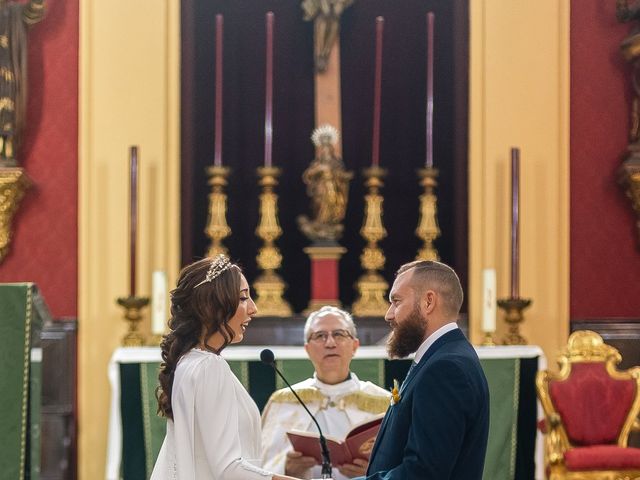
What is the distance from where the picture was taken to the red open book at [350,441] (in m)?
4.08

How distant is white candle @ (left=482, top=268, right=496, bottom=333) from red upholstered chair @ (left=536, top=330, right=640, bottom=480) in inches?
15.3

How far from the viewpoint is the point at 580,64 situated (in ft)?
22.4

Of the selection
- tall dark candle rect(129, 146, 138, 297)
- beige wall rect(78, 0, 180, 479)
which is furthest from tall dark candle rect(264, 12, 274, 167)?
tall dark candle rect(129, 146, 138, 297)

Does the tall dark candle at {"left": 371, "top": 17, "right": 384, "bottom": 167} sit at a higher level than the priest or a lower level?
higher

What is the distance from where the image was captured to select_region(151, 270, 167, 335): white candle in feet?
20.2

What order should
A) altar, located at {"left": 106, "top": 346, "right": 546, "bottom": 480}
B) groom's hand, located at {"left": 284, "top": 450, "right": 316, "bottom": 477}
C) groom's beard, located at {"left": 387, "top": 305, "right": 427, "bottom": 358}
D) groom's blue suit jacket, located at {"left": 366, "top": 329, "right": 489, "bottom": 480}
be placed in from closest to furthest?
groom's blue suit jacket, located at {"left": 366, "top": 329, "right": 489, "bottom": 480}
groom's beard, located at {"left": 387, "top": 305, "right": 427, "bottom": 358}
groom's hand, located at {"left": 284, "top": 450, "right": 316, "bottom": 477}
altar, located at {"left": 106, "top": 346, "right": 546, "bottom": 480}

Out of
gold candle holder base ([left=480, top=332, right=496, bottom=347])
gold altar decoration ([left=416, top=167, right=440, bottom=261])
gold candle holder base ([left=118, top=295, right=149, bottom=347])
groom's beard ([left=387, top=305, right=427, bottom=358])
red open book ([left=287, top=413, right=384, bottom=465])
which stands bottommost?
red open book ([left=287, top=413, right=384, bottom=465])

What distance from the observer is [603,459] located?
5.63 m

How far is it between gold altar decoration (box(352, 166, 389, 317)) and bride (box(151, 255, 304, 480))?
128 inches

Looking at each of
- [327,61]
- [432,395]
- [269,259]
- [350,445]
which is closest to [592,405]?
[269,259]

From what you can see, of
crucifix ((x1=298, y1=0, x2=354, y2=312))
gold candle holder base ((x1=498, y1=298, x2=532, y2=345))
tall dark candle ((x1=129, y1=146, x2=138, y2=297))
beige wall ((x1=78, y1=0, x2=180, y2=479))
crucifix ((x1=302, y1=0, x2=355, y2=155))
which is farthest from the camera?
crucifix ((x1=302, y1=0, x2=355, y2=155))

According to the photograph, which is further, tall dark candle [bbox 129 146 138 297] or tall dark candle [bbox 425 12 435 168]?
tall dark candle [bbox 425 12 435 168]

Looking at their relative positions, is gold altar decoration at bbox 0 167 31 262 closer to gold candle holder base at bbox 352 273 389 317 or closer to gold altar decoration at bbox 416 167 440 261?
gold candle holder base at bbox 352 273 389 317

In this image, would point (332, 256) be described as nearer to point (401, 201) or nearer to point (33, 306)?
point (401, 201)
